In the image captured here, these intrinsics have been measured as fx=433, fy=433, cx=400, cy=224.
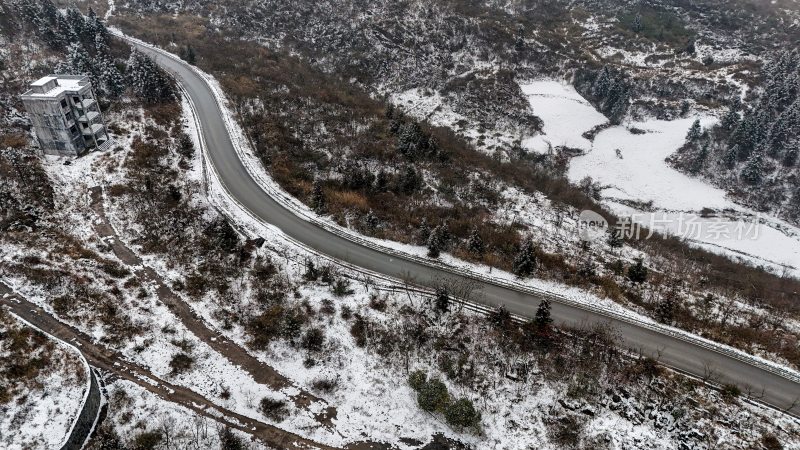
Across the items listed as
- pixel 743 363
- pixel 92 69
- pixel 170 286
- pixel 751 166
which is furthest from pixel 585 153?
pixel 92 69

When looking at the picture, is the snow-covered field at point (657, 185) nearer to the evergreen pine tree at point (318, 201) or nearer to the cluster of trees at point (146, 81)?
the evergreen pine tree at point (318, 201)

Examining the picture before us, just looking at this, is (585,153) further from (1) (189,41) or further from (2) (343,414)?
(1) (189,41)

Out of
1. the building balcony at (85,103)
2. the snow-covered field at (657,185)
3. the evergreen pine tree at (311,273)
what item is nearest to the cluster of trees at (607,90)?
the snow-covered field at (657,185)

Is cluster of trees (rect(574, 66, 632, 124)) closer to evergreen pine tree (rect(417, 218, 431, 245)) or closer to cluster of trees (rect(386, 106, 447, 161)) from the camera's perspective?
cluster of trees (rect(386, 106, 447, 161))

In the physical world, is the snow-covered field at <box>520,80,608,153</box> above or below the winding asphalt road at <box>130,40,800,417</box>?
above

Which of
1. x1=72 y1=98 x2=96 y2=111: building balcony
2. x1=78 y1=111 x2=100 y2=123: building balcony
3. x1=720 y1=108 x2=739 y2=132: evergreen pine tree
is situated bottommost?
x1=78 y1=111 x2=100 y2=123: building balcony

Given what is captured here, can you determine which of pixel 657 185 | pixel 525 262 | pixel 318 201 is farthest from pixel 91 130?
pixel 657 185

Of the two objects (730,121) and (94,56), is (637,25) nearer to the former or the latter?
(730,121)

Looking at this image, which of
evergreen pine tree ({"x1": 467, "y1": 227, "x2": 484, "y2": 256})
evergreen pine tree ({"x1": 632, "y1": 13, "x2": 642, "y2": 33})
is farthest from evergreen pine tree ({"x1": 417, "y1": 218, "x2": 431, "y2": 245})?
evergreen pine tree ({"x1": 632, "y1": 13, "x2": 642, "y2": 33})
